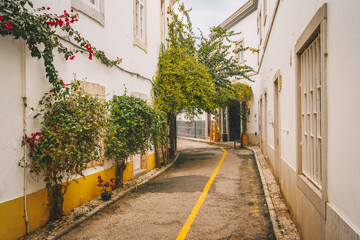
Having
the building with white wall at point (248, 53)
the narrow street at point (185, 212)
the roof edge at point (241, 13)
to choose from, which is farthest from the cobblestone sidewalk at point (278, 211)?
the roof edge at point (241, 13)

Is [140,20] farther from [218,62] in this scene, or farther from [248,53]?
[248,53]

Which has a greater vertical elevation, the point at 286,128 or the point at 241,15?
the point at 241,15

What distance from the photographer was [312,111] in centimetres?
414

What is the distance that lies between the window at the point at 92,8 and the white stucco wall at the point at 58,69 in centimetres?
12

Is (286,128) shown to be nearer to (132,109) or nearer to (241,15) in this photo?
(132,109)

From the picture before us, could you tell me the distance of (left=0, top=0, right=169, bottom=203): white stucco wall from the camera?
4.33 m

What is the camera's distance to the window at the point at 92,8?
614 centimetres

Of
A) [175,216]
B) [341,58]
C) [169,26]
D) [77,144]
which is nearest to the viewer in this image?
[341,58]

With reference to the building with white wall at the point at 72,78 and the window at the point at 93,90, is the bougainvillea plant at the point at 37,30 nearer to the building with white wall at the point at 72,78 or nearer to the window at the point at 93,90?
the building with white wall at the point at 72,78

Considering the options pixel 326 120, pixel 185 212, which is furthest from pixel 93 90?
pixel 326 120

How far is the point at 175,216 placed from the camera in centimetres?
566

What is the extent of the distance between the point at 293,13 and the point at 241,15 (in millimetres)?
16380

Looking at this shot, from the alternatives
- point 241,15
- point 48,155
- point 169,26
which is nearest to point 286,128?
point 48,155

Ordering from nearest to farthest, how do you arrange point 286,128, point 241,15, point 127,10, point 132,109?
point 286,128, point 132,109, point 127,10, point 241,15
